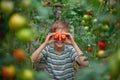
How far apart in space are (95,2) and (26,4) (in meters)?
0.72

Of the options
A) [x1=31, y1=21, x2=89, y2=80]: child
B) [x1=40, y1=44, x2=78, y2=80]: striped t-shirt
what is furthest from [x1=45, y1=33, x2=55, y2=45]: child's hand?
[x1=40, y1=44, x2=78, y2=80]: striped t-shirt

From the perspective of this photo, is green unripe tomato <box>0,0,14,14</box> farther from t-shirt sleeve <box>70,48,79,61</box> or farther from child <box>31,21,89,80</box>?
t-shirt sleeve <box>70,48,79,61</box>

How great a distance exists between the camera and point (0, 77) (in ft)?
5.47

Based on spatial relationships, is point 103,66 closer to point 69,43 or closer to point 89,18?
point 89,18

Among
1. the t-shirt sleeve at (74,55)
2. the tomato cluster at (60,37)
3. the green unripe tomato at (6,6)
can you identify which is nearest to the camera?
the green unripe tomato at (6,6)

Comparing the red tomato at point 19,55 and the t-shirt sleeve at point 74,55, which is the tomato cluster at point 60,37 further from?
the red tomato at point 19,55

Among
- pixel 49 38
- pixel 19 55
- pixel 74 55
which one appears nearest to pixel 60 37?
pixel 49 38

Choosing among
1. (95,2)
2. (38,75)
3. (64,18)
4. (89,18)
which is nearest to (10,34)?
(38,75)

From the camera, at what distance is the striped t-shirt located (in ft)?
11.2

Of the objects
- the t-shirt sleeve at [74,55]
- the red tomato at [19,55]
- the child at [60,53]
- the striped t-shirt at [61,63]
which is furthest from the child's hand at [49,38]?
the red tomato at [19,55]

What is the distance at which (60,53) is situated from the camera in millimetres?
3459

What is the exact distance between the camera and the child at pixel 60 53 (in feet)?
11.2

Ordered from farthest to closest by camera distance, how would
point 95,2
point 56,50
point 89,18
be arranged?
point 56,50 → point 89,18 → point 95,2

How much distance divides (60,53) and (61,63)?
0.10 m
